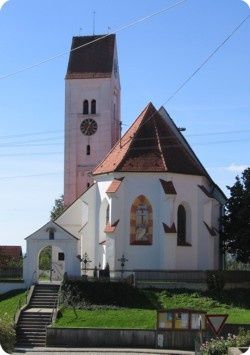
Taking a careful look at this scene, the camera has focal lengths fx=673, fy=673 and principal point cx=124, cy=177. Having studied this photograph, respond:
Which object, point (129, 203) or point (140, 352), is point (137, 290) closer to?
point (129, 203)

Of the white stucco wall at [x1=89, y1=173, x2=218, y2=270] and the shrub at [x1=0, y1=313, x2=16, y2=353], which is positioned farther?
the white stucco wall at [x1=89, y1=173, x2=218, y2=270]

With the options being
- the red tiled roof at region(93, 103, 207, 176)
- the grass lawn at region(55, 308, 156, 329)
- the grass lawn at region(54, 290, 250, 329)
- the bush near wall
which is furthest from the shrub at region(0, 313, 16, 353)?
the red tiled roof at region(93, 103, 207, 176)

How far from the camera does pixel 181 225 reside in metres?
44.0

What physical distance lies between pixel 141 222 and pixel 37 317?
469 inches

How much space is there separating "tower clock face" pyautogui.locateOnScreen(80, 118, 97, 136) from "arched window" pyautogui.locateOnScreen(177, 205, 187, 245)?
15.7m

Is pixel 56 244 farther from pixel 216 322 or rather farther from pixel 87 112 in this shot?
pixel 216 322

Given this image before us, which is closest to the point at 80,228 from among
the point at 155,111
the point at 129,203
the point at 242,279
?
the point at 129,203

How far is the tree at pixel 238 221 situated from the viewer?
45969 millimetres

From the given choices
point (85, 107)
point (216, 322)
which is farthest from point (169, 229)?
point (216, 322)

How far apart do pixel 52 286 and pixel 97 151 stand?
2021 cm

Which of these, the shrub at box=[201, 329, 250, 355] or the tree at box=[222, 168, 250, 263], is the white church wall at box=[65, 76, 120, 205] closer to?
the tree at box=[222, 168, 250, 263]

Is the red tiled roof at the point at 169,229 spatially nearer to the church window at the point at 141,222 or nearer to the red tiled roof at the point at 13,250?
the church window at the point at 141,222

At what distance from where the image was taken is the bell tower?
5672 cm

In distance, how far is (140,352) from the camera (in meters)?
26.0
